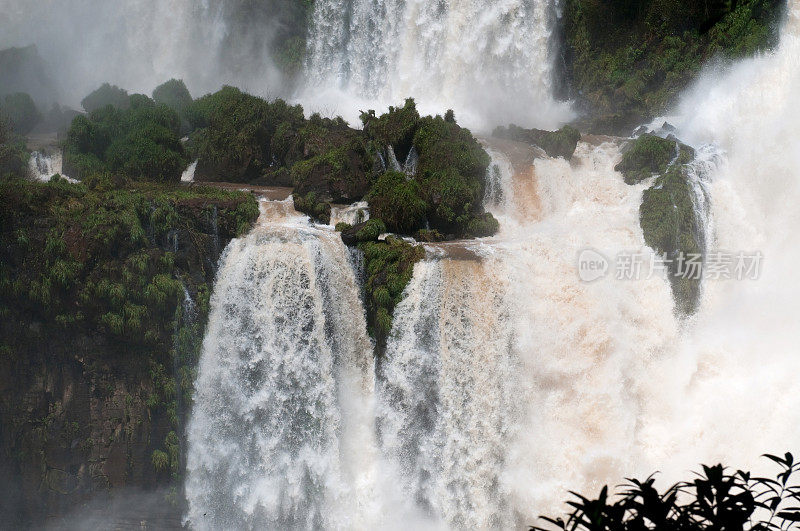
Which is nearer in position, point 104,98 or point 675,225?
point 675,225

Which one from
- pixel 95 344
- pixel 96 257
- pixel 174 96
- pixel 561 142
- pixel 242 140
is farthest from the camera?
pixel 174 96

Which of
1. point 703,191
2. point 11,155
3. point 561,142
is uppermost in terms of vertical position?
point 561,142

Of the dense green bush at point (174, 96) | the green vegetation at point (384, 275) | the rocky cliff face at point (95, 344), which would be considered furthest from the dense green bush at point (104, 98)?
the green vegetation at point (384, 275)

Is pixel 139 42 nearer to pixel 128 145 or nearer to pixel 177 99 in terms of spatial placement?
pixel 177 99

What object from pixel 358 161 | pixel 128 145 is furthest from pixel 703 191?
pixel 128 145

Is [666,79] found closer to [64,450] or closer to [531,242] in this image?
[531,242]

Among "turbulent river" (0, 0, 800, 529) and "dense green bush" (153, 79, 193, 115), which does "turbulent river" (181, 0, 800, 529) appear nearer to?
"turbulent river" (0, 0, 800, 529)

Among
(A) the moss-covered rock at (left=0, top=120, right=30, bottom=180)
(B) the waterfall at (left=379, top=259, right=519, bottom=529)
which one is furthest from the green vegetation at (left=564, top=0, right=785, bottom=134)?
(A) the moss-covered rock at (left=0, top=120, right=30, bottom=180)
